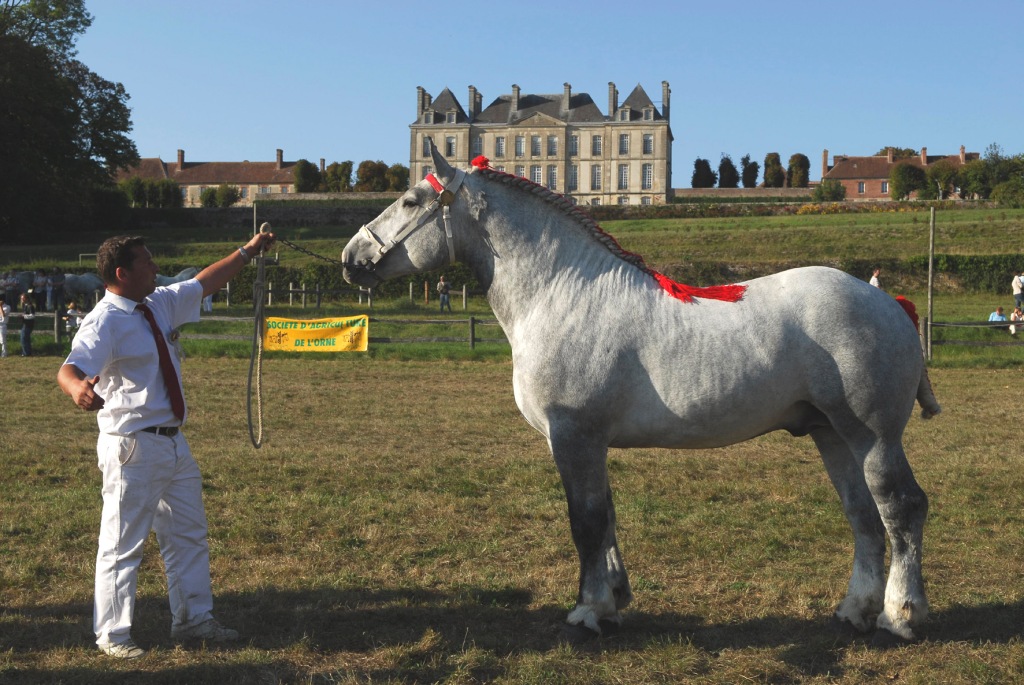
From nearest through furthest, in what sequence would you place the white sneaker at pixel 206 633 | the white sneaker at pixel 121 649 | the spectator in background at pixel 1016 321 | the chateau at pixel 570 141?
the white sneaker at pixel 121 649 → the white sneaker at pixel 206 633 → the spectator in background at pixel 1016 321 → the chateau at pixel 570 141

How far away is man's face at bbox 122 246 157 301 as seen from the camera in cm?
487

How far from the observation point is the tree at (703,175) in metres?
128

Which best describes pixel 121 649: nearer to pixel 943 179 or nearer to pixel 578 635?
pixel 578 635

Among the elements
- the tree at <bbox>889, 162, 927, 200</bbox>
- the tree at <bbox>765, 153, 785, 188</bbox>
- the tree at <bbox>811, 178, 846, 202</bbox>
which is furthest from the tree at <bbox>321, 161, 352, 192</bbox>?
the tree at <bbox>889, 162, 927, 200</bbox>

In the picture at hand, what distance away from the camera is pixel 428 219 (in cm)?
522

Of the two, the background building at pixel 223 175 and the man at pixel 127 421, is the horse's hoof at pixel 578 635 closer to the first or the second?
the man at pixel 127 421

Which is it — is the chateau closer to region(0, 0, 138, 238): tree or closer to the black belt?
region(0, 0, 138, 238): tree

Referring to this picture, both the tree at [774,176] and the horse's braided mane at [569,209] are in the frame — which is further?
the tree at [774,176]

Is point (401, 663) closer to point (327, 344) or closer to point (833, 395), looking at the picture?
point (833, 395)

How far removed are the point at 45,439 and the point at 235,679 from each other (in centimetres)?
773

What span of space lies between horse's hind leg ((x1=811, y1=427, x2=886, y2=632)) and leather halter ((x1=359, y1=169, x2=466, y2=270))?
2395mm

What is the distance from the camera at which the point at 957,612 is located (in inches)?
220

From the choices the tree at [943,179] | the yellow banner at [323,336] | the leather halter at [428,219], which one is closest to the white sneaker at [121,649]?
the leather halter at [428,219]

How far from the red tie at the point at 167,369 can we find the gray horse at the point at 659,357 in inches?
42.7
